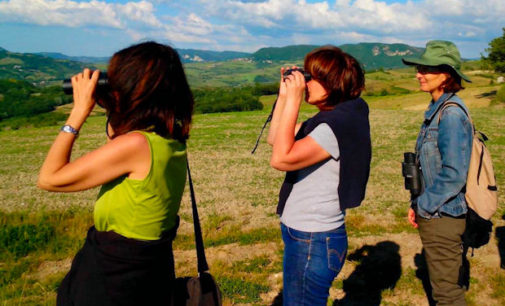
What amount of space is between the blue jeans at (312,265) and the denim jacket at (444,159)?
1092mm

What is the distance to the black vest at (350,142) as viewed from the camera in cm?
244

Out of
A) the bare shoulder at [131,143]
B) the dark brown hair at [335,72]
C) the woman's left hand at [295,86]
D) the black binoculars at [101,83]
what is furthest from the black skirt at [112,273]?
the dark brown hair at [335,72]

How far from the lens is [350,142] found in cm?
247

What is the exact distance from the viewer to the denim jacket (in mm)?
3051

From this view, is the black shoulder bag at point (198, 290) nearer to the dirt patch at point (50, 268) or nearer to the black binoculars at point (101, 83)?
the black binoculars at point (101, 83)

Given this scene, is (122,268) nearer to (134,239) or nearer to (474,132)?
(134,239)

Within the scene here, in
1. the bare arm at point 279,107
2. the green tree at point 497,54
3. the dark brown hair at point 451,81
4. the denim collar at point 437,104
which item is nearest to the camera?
the bare arm at point 279,107

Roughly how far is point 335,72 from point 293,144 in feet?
1.85

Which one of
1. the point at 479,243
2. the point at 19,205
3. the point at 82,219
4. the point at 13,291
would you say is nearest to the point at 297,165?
the point at 479,243

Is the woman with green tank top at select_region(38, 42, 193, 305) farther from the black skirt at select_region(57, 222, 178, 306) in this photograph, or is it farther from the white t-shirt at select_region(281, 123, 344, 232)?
the white t-shirt at select_region(281, 123, 344, 232)

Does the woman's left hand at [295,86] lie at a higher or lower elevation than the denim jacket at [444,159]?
higher

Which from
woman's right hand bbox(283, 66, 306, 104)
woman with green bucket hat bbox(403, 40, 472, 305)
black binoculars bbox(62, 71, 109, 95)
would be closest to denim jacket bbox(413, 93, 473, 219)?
Result: woman with green bucket hat bbox(403, 40, 472, 305)

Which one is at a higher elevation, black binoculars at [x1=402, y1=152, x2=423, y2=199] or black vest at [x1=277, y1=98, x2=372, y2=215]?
black vest at [x1=277, y1=98, x2=372, y2=215]

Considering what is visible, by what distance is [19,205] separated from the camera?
35.4 feet
